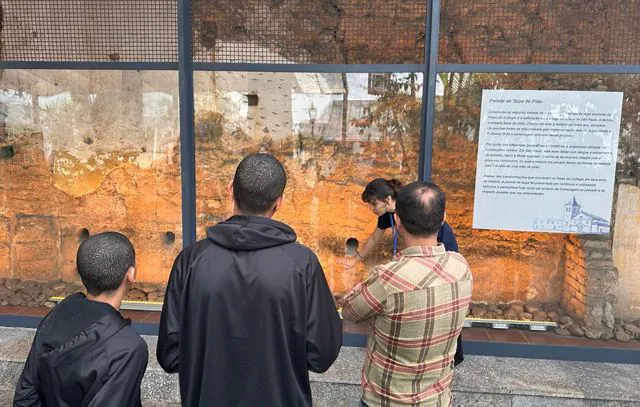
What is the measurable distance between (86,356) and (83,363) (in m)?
0.02

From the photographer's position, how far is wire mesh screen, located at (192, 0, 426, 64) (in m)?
4.16

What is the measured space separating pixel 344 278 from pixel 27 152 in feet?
11.0

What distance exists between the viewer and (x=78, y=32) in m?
4.36

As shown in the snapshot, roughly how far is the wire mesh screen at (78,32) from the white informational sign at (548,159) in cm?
289

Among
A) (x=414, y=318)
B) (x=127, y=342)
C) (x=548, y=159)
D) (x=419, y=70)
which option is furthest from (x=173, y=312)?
(x=548, y=159)

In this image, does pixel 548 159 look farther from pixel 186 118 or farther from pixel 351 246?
pixel 186 118

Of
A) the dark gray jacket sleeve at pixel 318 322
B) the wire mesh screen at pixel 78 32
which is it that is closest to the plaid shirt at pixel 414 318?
the dark gray jacket sleeve at pixel 318 322

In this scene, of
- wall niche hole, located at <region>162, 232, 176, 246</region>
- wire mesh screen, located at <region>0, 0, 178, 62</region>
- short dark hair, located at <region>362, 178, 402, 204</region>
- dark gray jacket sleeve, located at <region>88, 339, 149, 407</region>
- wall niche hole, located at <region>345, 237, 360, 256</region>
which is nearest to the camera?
dark gray jacket sleeve, located at <region>88, 339, 149, 407</region>

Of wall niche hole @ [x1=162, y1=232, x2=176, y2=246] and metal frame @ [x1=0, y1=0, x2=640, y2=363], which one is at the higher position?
metal frame @ [x1=0, y1=0, x2=640, y2=363]

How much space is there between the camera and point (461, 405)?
3.36m

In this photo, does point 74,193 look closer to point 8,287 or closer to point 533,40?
point 8,287

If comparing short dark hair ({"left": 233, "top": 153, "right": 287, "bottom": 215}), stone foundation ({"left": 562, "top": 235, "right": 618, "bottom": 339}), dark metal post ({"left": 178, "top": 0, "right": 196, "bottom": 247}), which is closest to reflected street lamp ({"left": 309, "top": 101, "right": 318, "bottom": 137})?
dark metal post ({"left": 178, "top": 0, "right": 196, "bottom": 247})

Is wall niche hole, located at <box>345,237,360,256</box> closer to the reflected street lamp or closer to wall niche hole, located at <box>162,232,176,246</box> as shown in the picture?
the reflected street lamp

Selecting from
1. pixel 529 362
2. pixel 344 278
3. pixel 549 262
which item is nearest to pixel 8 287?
pixel 344 278
